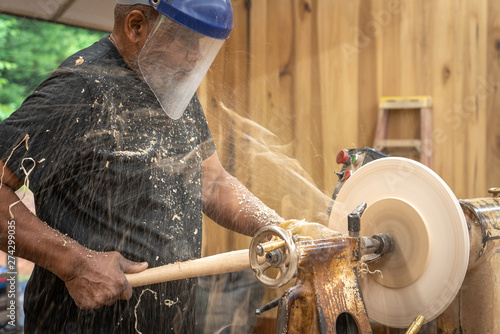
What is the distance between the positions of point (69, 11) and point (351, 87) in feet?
6.12

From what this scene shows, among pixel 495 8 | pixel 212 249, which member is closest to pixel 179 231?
pixel 212 249

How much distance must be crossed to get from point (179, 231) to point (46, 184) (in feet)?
1.58

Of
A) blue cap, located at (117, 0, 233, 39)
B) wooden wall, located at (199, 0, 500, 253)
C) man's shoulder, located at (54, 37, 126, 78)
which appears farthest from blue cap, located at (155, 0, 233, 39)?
wooden wall, located at (199, 0, 500, 253)

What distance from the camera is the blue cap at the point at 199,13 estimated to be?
A: 136cm

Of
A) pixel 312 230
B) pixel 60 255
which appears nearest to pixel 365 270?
pixel 312 230

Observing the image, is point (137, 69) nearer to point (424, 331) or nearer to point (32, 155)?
point (32, 155)

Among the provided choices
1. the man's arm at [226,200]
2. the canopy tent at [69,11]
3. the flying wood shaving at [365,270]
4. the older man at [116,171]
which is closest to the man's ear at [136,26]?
the older man at [116,171]

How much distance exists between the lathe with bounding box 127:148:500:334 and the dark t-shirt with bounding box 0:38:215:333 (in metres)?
0.27

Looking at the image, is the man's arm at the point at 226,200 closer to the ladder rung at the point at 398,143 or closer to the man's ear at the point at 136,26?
the man's ear at the point at 136,26

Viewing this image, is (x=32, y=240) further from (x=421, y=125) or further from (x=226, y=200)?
(x=421, y=125)

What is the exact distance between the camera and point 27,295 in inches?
58.5

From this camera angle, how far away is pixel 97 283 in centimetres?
132

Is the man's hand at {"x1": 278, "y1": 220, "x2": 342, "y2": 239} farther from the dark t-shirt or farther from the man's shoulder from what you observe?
the man's shoulder

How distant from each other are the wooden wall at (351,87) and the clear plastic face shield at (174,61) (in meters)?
1.04
